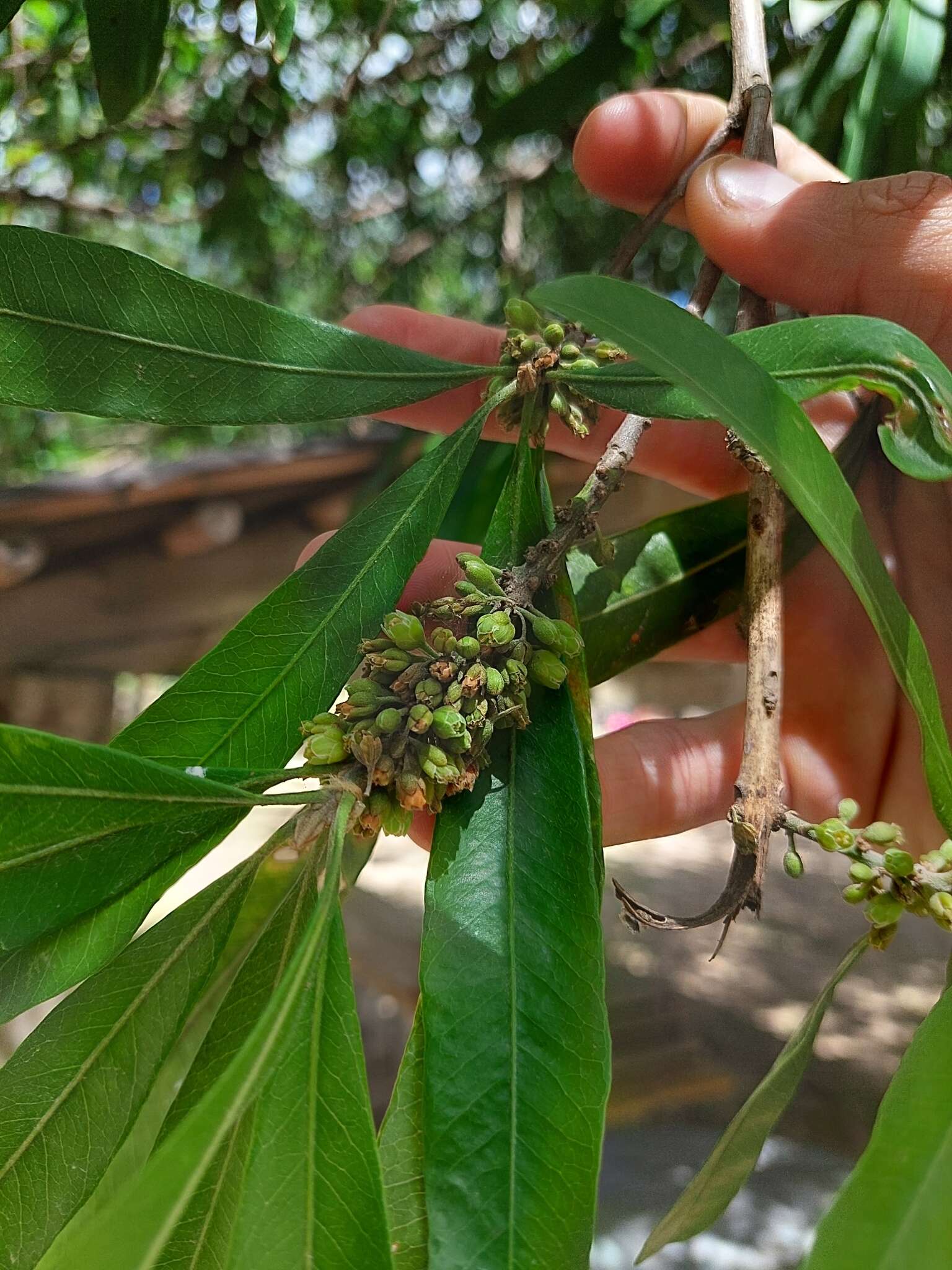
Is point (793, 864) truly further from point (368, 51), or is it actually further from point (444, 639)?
point (368, 51)

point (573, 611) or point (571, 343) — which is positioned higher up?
point (571, 343)

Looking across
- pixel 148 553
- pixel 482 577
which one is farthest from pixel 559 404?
pixel 148 553

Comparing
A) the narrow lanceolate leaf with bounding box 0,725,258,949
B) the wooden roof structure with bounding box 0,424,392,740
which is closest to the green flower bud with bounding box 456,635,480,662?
the narrow lanceolate leaf with bounding box 0,725,258,949

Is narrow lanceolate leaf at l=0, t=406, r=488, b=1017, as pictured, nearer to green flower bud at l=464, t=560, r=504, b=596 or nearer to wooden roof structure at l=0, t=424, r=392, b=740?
green flower bud at l=464, t=560, r=504, b=596

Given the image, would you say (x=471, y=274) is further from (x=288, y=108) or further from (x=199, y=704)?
(x=199, y=704)

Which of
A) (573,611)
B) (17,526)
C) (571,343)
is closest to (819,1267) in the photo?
(573,611)

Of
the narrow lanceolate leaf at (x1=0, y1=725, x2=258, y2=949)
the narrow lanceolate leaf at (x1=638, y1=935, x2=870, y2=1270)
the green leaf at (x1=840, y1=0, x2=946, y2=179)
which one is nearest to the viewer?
the narrow lanceolate leaf at (x1=0, y1=725, x2=258, y2=949)
